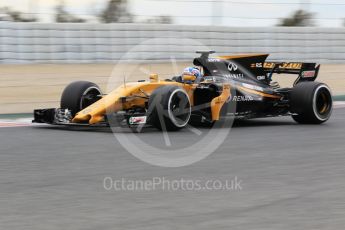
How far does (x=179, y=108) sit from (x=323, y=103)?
8.23 ft

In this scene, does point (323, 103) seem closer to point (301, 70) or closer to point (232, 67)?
point (301, 70)

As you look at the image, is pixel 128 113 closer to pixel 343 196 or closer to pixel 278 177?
pixel 278 177

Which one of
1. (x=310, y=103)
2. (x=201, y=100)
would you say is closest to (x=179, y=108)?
(x=201, y=100)

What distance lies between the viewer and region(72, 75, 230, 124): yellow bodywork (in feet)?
30.3

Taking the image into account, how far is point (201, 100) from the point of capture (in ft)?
32.0

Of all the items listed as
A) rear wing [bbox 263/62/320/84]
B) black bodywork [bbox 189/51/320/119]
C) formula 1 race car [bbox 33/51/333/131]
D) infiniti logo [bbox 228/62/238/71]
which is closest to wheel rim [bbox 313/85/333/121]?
formula 1 race car [bbox 33/51/333/131]

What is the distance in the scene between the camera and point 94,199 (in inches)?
207

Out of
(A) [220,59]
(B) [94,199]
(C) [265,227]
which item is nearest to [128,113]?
(A) [220,59]

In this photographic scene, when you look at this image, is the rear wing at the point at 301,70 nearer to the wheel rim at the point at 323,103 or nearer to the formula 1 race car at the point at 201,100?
the formula 1 race car at the point at 201,100

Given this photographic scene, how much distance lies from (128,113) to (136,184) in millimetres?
3489

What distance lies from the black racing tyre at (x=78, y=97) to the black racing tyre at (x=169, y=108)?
4.66 feet

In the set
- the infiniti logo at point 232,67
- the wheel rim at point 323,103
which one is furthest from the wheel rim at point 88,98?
the wheel rim at point 323,103

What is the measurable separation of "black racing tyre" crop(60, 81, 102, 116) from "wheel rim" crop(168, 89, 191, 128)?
1511 millimetres

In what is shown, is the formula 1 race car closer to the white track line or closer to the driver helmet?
the driver helmet
